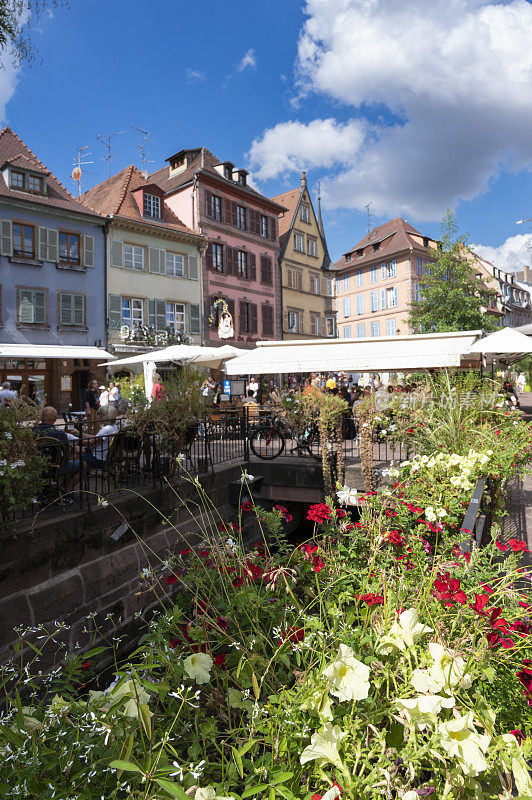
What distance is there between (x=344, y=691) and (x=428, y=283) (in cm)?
2544

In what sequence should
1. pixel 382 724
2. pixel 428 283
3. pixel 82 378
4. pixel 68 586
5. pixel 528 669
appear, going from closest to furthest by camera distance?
pixel 528 669 → pixel 382 724 → pixel 68 586 → pixel 82 378 → pixel 428 283

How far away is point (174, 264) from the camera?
25625 millimetres

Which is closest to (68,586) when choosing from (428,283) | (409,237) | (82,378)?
(82,378)

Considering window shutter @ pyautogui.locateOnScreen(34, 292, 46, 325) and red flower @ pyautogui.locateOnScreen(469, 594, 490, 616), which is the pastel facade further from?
red flower @ pyautogui.locateOnScreen(469, 594, 490, 616)

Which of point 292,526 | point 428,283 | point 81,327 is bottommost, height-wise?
point 292,526

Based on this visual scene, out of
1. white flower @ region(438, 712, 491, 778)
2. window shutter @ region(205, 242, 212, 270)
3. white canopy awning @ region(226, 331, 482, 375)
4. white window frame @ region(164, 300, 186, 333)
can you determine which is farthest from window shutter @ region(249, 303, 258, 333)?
white flower @ region(438, 712, 491, 778)

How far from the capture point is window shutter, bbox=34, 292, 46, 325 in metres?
20.3

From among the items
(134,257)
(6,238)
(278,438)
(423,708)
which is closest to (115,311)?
(134,257)

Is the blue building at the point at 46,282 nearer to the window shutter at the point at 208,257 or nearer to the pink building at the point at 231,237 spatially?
the window shutter at the point at 208,257

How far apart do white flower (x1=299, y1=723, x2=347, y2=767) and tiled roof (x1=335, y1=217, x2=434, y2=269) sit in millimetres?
44509

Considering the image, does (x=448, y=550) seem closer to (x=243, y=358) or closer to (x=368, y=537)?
(x=368, y=537)

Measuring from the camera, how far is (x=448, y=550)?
3516mm

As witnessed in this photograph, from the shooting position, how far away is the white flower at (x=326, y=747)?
1.53m

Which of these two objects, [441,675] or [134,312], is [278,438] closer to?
[441,675]
